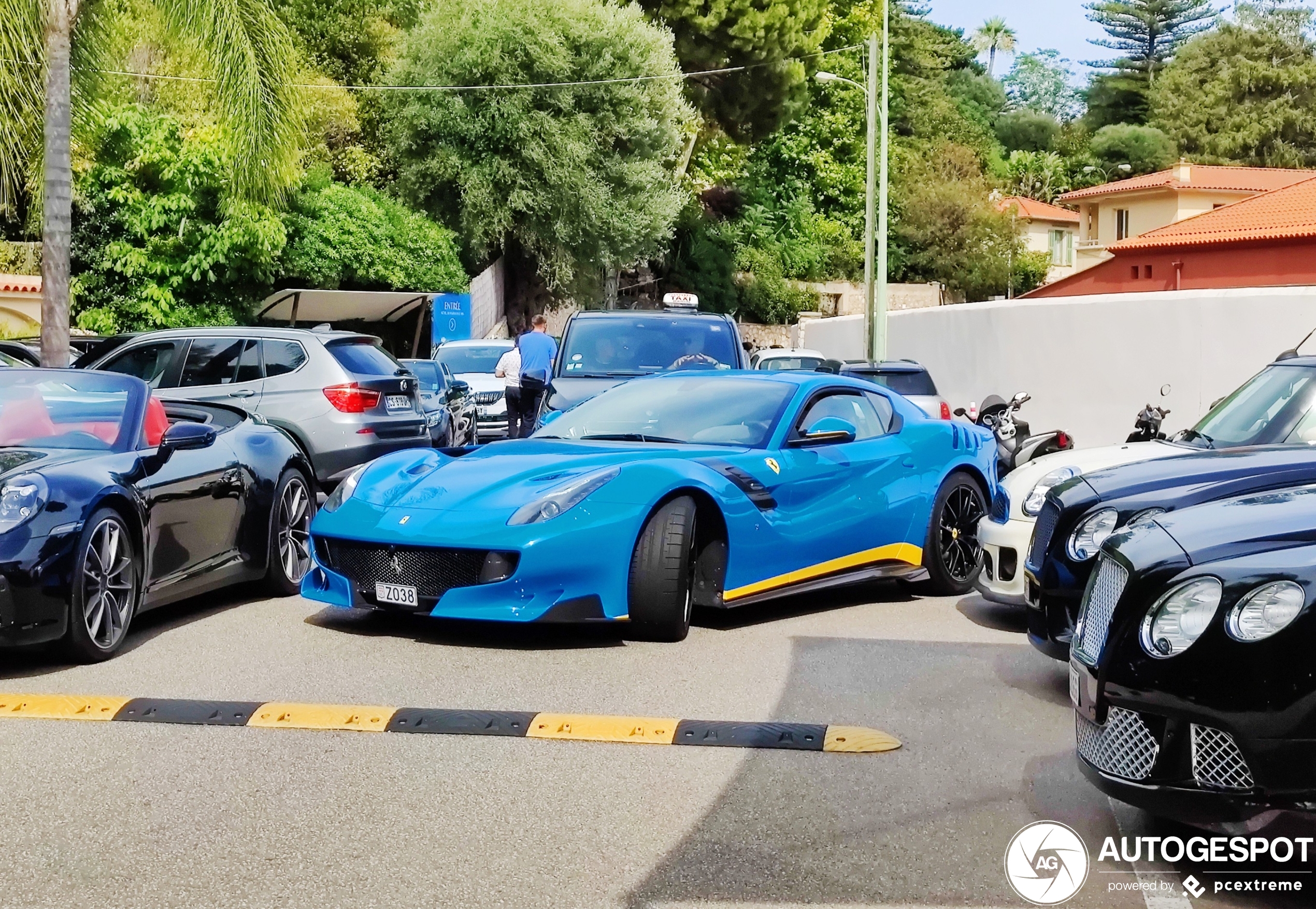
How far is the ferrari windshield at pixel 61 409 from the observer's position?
7789 mm

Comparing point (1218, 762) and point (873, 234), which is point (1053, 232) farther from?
point (1218, 762)

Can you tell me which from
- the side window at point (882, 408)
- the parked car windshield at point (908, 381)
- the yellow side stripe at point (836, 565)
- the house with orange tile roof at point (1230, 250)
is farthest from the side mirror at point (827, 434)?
the house with orange tile roof at point (1230, 250)

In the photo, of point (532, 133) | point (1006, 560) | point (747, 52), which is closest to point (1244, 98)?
point (747, 52)

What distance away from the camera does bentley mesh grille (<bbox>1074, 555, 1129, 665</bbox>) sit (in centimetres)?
425

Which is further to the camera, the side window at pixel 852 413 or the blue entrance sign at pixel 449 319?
the blue entrance sign at pixel 449 319

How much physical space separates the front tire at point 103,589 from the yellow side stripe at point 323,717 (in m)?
1.24

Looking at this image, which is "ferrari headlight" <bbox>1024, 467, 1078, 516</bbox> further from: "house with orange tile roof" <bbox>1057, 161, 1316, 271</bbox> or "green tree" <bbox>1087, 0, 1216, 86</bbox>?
"green tree" <bbox>1087, 0, 1216, 86</bbox>

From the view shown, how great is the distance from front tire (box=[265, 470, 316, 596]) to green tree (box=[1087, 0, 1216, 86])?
9744 centimetres

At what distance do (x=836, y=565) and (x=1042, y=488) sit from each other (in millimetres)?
1200

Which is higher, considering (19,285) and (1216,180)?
(1216,180)

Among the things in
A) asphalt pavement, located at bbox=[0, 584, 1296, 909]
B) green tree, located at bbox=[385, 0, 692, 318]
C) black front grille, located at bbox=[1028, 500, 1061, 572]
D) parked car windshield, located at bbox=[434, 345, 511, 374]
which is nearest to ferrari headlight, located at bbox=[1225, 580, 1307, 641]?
asphalt pavement, located at bbox=[0, 584, 1296, 909]

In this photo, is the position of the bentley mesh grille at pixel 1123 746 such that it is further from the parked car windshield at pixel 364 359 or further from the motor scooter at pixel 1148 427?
the parked car windshield at pixel 364 359

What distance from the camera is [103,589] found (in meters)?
7.13

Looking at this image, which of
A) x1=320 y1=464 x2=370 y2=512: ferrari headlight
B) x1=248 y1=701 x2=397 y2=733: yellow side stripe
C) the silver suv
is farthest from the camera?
the silver suv
